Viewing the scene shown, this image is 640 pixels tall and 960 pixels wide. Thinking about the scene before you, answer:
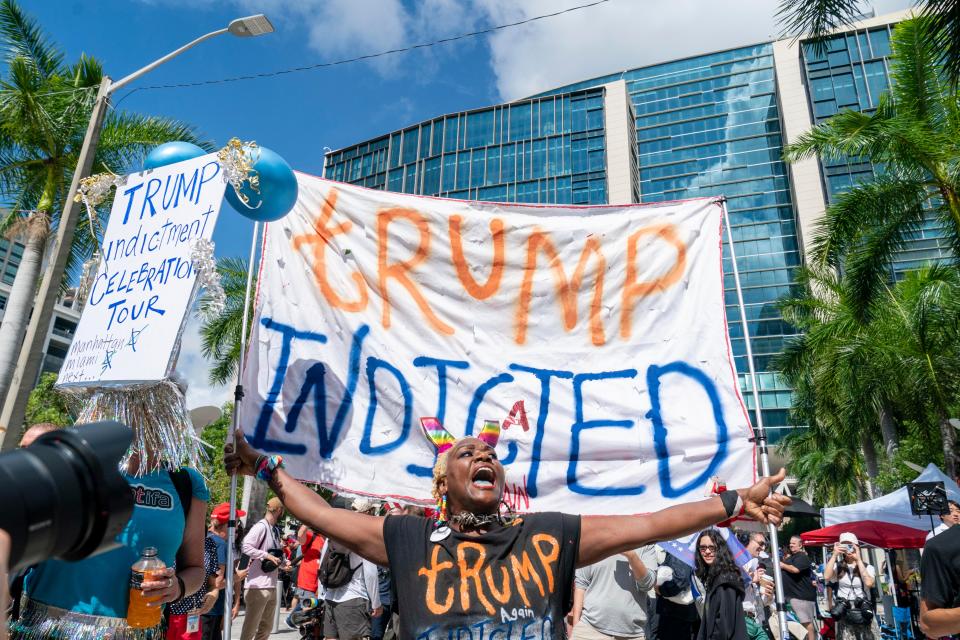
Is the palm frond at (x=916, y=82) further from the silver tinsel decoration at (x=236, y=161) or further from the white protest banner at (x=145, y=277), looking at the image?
the white protest banner at (x=145, y=277)

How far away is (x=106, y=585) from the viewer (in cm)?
242

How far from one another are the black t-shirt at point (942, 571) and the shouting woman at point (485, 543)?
3.28 ft

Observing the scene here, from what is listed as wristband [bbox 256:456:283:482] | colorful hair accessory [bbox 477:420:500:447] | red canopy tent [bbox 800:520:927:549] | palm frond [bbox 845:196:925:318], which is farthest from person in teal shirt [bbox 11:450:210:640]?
palm frond [bbox 845:196:925:318]

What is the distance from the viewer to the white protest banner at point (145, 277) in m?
2.82

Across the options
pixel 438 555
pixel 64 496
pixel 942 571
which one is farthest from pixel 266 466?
pixel 942 571

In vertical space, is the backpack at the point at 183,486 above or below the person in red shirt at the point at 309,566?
above

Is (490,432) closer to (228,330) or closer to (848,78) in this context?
(228,330)

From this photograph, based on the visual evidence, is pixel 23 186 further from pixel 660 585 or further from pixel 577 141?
pixel 577 141

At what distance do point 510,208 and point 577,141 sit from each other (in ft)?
212

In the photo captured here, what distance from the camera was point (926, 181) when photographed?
12.1 m

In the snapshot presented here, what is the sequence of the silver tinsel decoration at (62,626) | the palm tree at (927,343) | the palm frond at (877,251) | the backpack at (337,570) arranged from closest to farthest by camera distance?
the silver tinsel decoration at (62,626), the backpack at (337,570), the palm frond at (877,251), the palm tree at (927,343)

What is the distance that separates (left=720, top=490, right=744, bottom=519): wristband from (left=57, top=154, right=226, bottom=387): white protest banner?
2.28 metres

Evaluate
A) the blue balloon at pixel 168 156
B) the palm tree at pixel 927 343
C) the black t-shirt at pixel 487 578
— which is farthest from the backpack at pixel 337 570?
the palm tree at pixel 927 343

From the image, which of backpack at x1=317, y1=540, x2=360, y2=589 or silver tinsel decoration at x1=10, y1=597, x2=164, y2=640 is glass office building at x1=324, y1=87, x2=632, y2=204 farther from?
silver tinsel decoration at x1=10, y1=597, x2=164, y2=640
